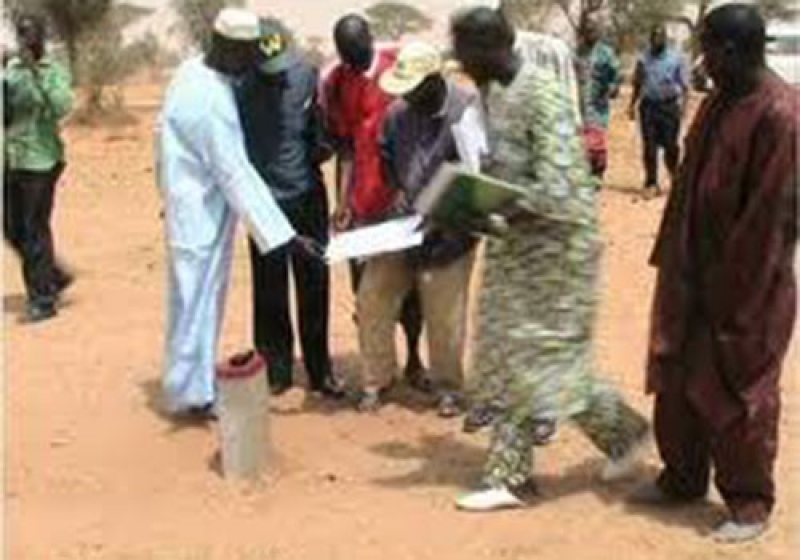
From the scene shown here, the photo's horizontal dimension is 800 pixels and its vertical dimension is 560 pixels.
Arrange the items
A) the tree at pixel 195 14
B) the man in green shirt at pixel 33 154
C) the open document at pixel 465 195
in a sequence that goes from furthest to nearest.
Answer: the tree at pixel 195 14
the man in green shirt at pixel 33 154
the open document at pixel 465 195

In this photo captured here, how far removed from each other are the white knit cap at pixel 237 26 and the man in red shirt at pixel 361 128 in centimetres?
73

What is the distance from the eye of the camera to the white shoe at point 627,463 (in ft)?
21.6

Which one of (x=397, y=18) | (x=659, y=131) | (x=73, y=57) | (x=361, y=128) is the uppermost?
(x=361, y=128)

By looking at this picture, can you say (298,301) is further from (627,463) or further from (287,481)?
(627,463)

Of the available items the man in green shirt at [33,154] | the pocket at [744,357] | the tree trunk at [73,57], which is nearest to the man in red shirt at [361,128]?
the pocket at [744,357]

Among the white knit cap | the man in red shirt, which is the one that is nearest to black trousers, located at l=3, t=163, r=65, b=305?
the man in red shirt

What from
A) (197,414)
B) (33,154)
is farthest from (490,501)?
(33,154)

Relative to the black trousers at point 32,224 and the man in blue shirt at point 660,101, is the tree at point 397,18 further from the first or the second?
the black trousers at point 32,224

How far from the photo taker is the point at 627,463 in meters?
6.63

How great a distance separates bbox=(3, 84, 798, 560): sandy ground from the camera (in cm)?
614

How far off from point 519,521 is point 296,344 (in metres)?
2.92

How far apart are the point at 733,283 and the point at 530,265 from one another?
0.75 m

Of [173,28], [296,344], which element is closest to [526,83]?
[296,344]

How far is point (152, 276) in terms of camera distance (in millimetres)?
11734
